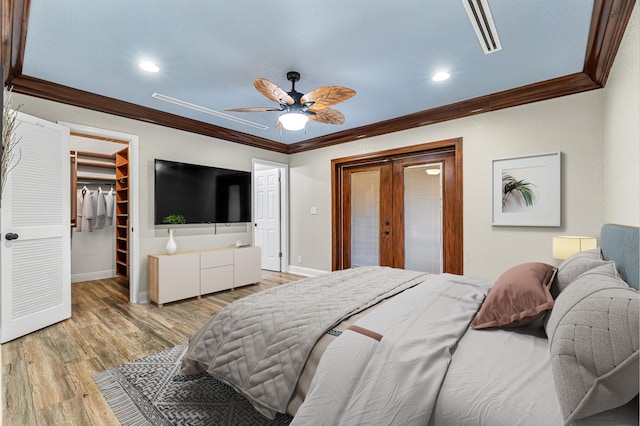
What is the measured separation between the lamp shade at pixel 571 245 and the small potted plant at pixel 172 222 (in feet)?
13.9

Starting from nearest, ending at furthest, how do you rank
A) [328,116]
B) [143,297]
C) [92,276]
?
[328,116], [143,297], [92,276]

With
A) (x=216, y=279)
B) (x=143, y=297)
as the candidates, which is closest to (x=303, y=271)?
(x=216, y=279)

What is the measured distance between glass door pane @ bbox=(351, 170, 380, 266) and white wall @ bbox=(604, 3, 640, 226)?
8.64 feet

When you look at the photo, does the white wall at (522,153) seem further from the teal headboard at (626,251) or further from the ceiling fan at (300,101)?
the ceiling fan at (300,101)

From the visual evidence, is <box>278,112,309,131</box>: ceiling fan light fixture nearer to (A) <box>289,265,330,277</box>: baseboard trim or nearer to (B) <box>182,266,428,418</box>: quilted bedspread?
(B) <box>182,266,428,418</box>: quilted bedspread

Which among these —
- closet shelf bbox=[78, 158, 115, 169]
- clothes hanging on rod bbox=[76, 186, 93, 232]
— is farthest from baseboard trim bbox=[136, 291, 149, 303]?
closet shelf bbox=[78, 158, 115, 169]

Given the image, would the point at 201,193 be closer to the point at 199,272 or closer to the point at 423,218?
the point at 199,272

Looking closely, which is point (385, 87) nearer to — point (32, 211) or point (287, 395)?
point (287, 395)

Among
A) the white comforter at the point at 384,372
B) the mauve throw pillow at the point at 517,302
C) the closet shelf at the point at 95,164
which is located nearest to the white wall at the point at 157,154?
the closet shelf at the point at 95,164

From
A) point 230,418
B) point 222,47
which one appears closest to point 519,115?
point 222,47

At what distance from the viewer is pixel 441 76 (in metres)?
2.88

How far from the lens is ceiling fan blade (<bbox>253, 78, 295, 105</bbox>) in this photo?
2291 millimetres

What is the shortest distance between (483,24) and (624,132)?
1.21 m

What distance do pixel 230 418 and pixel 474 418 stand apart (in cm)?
132
